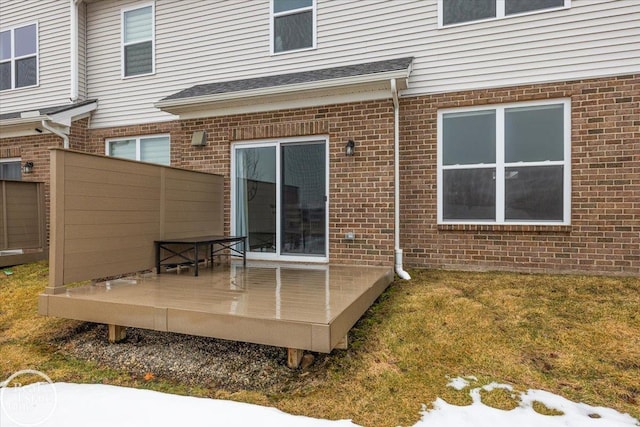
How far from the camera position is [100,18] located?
8641 mm

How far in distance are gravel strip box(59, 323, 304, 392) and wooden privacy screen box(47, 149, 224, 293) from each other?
2.25ft

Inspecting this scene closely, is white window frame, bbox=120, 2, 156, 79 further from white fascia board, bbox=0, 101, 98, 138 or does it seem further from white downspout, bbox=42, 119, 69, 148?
white downspout, bbox=42, 119, 69, 148

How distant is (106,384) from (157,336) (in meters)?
0.94

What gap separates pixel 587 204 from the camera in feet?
17.6

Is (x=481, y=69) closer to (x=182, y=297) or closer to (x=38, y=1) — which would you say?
(x=182, y=297)

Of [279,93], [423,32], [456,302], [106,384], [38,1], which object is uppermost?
[38,1]

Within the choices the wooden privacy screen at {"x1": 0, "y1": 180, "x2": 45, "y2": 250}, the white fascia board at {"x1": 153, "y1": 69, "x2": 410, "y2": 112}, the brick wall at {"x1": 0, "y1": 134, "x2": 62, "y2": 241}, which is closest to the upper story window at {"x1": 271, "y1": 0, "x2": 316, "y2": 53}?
the white fascia board at {"x1": 153, "y1": 69, "x2": 410, "y2": 112}

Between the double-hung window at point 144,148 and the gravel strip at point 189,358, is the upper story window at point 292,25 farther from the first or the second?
the gravel strip at point 189,358

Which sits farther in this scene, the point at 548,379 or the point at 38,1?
the point at 38,1

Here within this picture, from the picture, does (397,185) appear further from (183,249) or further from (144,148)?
(144,148)

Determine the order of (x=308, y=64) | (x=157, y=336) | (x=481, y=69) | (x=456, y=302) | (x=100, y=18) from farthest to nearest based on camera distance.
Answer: (x=100, y=18)
(x=308, y=64)
(x=481, y=69)
(x=456, y=302)
(x=157, y=336)

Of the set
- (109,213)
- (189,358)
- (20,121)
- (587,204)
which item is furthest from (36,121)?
(587,204)

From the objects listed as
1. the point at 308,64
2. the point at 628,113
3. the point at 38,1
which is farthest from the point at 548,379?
the point at 38,1

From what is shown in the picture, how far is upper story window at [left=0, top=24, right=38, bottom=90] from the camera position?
30.0 ft
